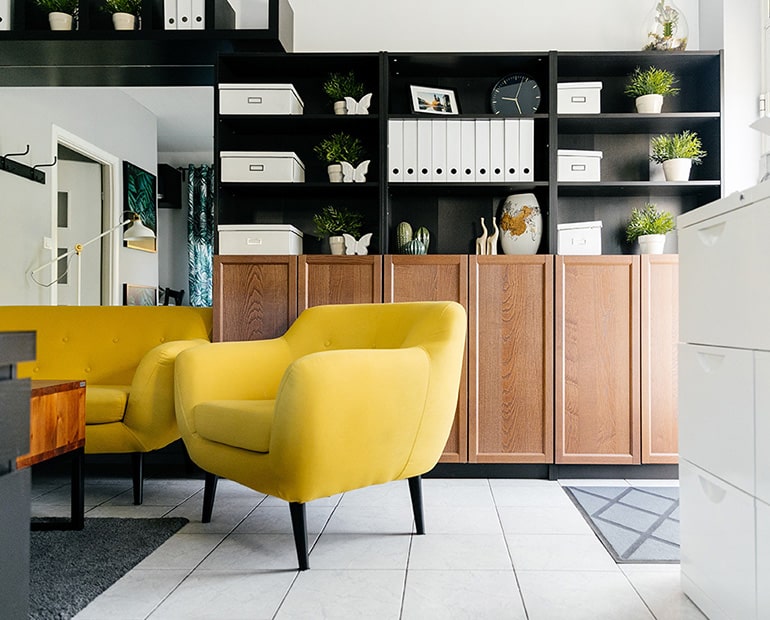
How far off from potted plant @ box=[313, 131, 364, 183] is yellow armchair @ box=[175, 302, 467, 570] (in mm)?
912

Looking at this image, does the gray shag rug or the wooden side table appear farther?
the wooden side table

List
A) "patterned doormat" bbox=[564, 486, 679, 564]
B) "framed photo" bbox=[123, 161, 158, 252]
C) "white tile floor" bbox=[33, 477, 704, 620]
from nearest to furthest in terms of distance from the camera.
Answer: "white tile floor" bbox=[33, 477, 704, 620] → "patterned doormat" bbox=[564, 486, 679, 564] → "framed photo" bbox=[123, 161, 158, 252]

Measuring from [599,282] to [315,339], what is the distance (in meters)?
1.31

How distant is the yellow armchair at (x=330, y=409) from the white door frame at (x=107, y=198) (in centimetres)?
125

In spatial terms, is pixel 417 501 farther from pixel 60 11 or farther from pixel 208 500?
pixel 60 11

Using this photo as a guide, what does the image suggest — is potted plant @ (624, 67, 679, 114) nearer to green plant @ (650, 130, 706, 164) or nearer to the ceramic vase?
green plant @ (650, 130, 706, 164)

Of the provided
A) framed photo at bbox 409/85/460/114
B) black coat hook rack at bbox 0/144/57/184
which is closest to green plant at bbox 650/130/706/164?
framed photo at bbox 409/85/460/114

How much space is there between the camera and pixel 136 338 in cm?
319

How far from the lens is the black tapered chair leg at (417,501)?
233cm

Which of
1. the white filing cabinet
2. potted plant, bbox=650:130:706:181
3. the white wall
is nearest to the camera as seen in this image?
the white filing cabinet

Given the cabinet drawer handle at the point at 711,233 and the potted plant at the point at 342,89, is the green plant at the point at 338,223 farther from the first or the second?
the cabinet drawer handle at the point at 711,233

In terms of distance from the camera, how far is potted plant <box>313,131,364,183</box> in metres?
3.33

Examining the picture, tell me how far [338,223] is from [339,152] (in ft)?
1.12

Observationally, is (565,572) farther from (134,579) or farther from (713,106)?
(713,106)
